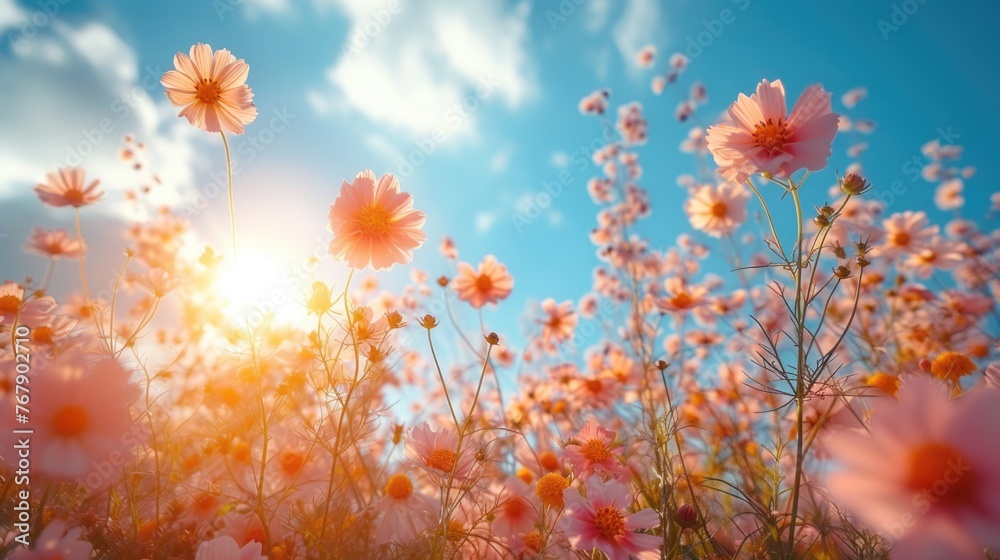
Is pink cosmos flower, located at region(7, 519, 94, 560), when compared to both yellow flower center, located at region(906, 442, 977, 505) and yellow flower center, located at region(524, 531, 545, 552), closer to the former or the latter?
yellow flower center, located at region(524, 531, 545, 552)

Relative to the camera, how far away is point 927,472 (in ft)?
1.62

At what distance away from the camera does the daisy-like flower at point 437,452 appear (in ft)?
3.33

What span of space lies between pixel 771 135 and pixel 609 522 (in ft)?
2.63

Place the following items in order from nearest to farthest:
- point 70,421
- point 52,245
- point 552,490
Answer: point 70,421 → point 552,490 → point 52,245

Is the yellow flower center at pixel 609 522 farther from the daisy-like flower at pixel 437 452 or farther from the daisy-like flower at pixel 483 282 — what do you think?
the daisy-like flower at pixel 483 282

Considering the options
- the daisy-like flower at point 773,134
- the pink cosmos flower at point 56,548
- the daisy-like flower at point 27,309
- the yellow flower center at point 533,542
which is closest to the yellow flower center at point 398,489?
the yellow flower center at point 533,542

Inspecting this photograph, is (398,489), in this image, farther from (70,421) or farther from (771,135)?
(771,135)

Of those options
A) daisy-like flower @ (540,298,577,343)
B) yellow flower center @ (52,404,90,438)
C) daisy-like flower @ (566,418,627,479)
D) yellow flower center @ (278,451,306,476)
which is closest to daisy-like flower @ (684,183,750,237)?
daisy-like flower @ (540,298,577,343)

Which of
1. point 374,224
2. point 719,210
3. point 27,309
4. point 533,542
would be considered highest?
point 719,210

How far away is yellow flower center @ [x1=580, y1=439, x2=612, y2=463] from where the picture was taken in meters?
1.06

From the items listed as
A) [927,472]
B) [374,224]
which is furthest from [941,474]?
[374,224]

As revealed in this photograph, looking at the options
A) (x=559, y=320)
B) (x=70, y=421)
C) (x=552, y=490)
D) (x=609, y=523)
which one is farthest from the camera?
(x=559, y=320)

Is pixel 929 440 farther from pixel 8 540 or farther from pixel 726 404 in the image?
pixel 726 404

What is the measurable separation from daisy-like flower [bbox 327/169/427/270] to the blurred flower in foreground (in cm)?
93
